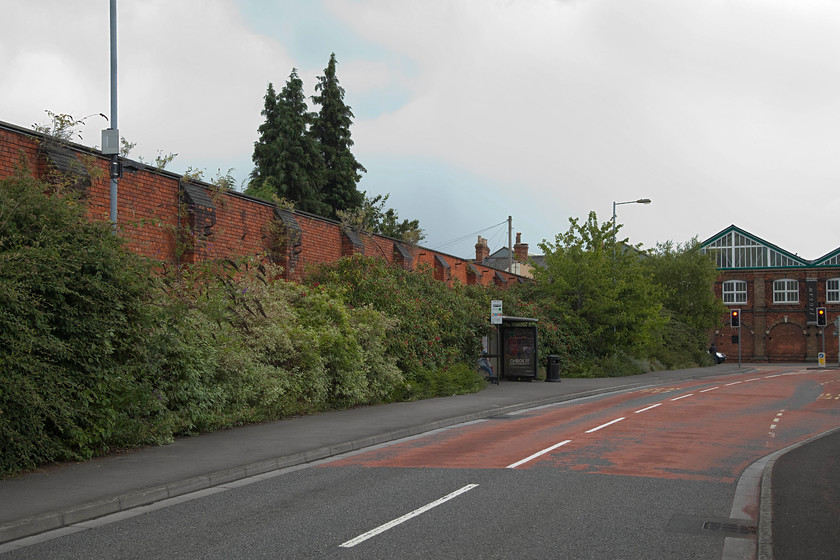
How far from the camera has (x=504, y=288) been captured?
38.2 meters

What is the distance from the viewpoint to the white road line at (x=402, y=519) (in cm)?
654

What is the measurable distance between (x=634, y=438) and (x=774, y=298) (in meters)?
64.9

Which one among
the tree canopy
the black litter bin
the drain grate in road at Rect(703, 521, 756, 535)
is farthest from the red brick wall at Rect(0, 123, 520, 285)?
the tree canopy

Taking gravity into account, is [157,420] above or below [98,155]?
below

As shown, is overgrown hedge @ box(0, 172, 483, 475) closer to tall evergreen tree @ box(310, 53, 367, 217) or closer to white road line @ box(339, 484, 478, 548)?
white road line @ box(339, 484, 478, 548)

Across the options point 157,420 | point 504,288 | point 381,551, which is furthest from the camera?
point 504,288

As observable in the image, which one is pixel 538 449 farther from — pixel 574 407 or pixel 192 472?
pixel 574 407

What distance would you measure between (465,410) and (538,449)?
18.3 ft

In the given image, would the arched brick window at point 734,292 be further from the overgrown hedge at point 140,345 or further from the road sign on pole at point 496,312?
the overgrown hedge at point 140,345

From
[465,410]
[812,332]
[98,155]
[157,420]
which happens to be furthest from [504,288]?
[812,332]

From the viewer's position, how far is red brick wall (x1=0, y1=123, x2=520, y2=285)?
1460cm

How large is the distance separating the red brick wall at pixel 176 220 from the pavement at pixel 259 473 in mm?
4012

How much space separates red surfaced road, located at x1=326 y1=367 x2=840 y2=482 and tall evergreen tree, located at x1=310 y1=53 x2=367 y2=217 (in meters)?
28.8

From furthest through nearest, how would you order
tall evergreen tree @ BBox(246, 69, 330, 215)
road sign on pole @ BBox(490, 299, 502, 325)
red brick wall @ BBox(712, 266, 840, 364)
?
1. red brick wall @ BBox(712, 266, 840, 364)
2. tall evergreen tree @ BBox(246, 69, 330, 215)
3. road sign on pole @ BBox(490, 299, 502, 325)
